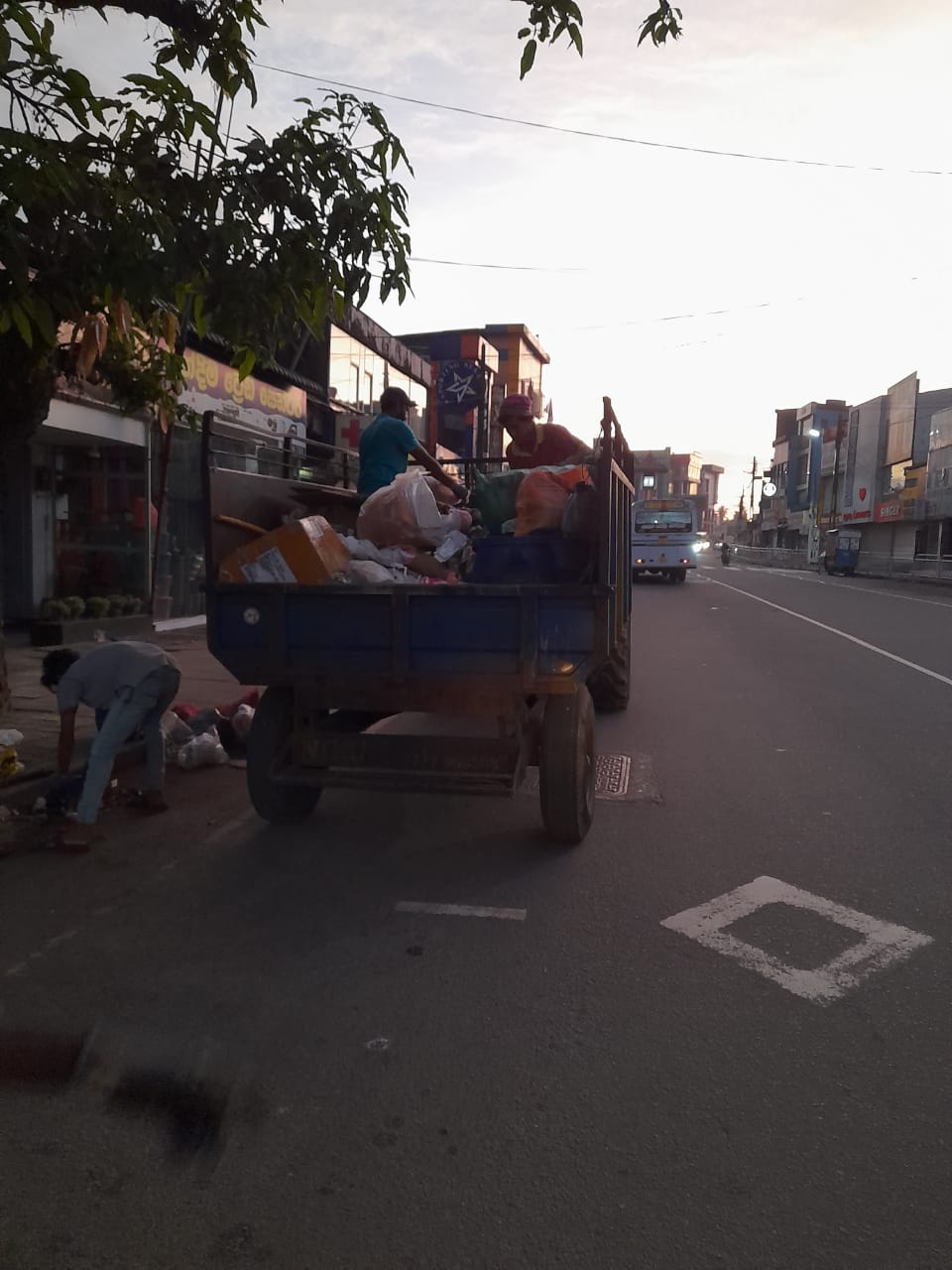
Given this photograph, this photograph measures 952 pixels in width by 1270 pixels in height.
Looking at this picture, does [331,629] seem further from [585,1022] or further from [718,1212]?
[718,1212]

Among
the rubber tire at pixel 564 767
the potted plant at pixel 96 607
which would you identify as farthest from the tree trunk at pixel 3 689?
the potted plant at pixel 96 607

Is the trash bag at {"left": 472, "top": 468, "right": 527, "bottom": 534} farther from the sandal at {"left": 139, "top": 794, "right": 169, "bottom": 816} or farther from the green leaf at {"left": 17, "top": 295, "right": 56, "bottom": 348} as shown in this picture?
the sandal at {"left": 139, "top": 794, "right": 169, "bottom": 816}

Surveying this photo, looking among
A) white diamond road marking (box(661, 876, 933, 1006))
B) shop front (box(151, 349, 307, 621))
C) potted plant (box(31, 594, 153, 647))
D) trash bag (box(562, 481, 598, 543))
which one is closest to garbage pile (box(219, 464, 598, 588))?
trash bag (box(562, 481, 598, 543))

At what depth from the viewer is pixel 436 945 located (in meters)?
4.18

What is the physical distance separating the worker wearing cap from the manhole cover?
86.2 inches

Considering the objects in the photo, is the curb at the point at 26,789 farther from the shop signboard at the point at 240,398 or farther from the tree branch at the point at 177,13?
the shop signboard at the point at 240,398

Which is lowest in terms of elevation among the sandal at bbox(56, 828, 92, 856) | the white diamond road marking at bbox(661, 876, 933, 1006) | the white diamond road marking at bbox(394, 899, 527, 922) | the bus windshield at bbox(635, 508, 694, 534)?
the sandal at bbox(56, 828, 92, 856)

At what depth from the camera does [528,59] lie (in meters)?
5.07

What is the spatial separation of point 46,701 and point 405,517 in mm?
4795

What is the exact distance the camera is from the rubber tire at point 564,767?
17.3ft

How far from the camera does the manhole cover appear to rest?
6648 mm

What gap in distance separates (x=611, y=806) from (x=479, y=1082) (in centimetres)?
335

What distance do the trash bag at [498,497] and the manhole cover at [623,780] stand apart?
1.60 metres

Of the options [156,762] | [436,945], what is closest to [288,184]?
[156,762]
